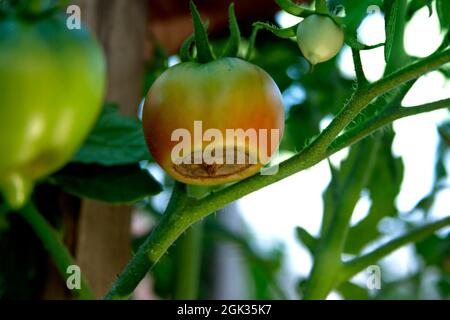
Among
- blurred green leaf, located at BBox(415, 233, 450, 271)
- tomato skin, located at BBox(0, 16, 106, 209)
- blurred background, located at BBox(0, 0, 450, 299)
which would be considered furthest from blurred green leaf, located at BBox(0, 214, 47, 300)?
blurred green leaf, located at BBox(415, 233, 450, 271)

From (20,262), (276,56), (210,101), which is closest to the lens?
(210,101)

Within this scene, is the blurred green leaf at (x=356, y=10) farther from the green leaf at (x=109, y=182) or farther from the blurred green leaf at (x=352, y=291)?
the blurred green leaf at (x=352, y=291)

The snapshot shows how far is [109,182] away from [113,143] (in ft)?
0.12

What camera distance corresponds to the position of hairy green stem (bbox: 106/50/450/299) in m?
0.40

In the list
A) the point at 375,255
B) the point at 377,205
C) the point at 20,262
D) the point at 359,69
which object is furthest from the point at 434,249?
the point at 359,69

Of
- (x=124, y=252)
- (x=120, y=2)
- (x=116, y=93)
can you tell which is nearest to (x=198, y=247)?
(x=124, y=252)

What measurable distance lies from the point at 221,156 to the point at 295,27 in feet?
0.30

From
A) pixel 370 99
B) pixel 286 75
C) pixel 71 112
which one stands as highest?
pixel 286 75

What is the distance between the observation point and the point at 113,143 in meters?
0.62

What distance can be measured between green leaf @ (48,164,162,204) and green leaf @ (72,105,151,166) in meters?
0.02

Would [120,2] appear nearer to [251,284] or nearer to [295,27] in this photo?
[295,27]

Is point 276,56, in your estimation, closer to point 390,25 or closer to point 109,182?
point 109,182

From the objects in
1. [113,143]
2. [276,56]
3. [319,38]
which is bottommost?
[319,38]
